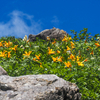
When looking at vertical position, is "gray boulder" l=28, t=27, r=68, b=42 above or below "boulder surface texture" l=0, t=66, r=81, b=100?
above

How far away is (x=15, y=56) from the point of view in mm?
6371

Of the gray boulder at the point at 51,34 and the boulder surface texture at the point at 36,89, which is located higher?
the gray boulder at the point at 51,34

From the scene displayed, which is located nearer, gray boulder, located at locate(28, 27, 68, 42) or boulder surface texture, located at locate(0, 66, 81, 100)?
boulder surface texture, located at locate(0, 66, 81, 100)

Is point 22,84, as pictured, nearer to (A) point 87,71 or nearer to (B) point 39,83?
(B) point 39,83

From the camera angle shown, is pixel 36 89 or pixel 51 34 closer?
pixel 36 89

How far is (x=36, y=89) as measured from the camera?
8.36 ft

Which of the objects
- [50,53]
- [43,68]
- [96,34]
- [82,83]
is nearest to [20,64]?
[43,68]

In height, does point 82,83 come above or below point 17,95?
above

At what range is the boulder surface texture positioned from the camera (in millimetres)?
2422

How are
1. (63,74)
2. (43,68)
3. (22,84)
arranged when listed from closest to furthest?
(22,84) → (63,74) → (43,68)

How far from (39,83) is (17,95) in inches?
19.5

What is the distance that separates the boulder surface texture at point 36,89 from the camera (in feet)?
7.95

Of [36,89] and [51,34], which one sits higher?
[51,34]

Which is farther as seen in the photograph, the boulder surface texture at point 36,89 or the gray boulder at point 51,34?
the gray boulder at point 51,34
